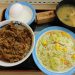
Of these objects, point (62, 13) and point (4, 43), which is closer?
point (4, 43)

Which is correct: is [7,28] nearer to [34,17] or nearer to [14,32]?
[14,32]

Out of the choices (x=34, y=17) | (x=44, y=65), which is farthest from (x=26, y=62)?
(x=34, y=17)

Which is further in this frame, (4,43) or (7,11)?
(7,11)

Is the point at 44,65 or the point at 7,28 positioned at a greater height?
the point at 7,28

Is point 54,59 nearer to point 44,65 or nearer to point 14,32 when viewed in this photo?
point 44,65

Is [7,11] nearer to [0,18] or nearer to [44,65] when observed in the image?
[0,18]

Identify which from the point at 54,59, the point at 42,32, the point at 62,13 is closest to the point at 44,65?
the point at 54,59

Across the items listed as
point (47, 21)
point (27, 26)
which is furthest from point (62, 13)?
point (27, 26)

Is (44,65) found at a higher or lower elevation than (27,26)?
lower
